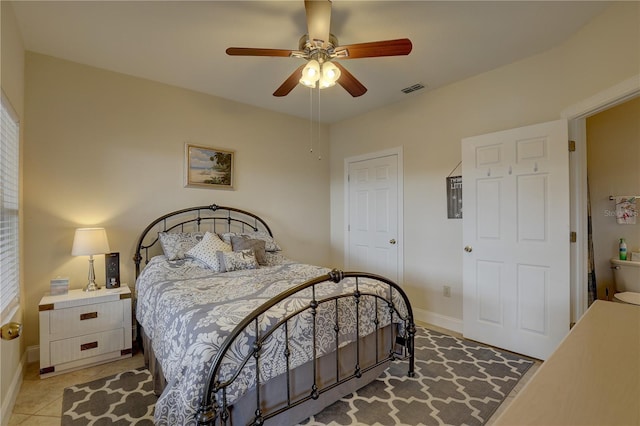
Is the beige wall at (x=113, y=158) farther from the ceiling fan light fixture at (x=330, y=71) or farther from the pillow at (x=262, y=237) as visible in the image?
the ceiling fan light fixture at (x=330, y=71)

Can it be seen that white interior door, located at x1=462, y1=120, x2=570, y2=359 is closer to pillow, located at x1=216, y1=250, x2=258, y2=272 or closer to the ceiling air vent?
the ceiling air vent

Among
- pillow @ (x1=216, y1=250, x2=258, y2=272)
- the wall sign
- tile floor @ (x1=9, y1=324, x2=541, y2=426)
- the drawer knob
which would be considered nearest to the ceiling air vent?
the wall sign

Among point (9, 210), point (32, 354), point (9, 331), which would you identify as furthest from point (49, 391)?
point (9, 331)

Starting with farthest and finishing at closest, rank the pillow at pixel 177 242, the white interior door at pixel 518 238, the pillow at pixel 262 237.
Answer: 1. the pillow at pixel 262 237
2. the pillow at pixel 177 242
3. the white interior door at pixel 518 238

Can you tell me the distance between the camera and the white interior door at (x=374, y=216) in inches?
156

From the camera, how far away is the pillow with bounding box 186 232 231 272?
114 inches

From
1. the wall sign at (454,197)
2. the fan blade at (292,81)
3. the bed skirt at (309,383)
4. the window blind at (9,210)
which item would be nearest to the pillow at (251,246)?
the bed skirt at (309,383)

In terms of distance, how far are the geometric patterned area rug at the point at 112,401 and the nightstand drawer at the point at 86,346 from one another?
0.31m

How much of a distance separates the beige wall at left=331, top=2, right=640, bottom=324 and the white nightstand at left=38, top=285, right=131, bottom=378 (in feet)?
10.2

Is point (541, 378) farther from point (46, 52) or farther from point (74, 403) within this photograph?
point (46, 52)

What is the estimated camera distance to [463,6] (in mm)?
2133

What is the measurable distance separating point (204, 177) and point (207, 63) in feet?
4.17

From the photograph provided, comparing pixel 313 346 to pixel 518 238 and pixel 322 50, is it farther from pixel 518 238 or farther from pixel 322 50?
pixel 518 238

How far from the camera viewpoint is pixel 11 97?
2188 millimetres
